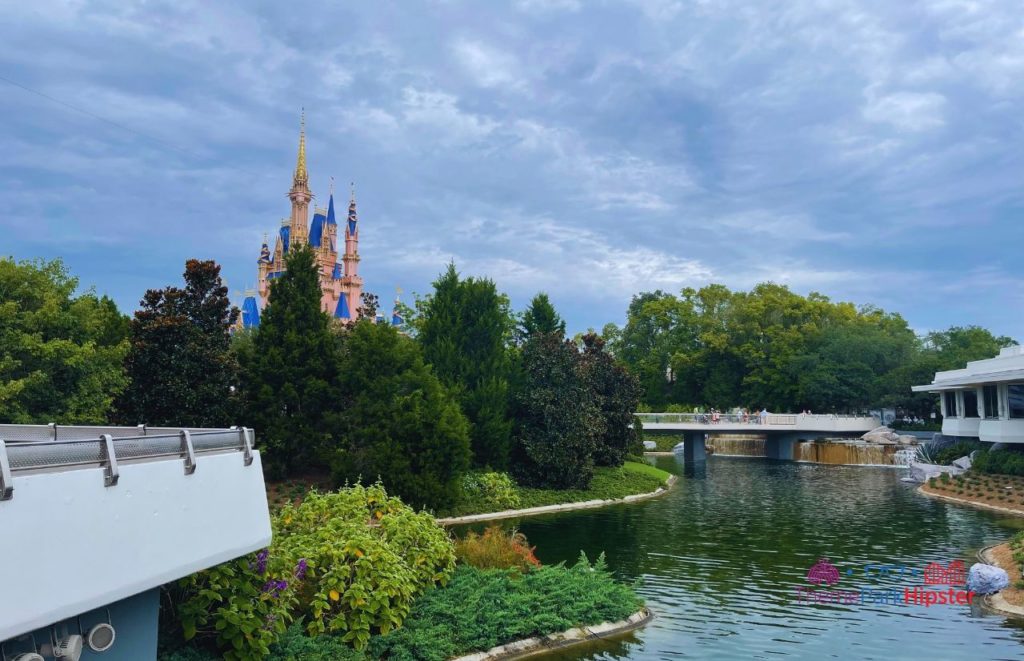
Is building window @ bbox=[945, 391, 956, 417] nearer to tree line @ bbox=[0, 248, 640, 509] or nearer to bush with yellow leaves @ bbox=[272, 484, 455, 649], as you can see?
tree line @ bbox=[0, 248, 640, 509]

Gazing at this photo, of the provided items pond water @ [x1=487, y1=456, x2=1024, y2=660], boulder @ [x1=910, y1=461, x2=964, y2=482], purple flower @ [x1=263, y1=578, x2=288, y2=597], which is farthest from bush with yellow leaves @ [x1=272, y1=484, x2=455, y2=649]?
boulder @ [x1=910, y1=461, x2=964, y2=482]

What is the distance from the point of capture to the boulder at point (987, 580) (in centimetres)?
1675

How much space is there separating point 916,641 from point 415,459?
678 inches

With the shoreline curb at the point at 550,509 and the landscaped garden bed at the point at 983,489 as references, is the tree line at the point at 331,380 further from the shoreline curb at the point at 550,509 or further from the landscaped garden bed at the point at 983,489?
the landscaped garden bed at the point at 983,489

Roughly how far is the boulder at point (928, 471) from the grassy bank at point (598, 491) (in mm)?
13631

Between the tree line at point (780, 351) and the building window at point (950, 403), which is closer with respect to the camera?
the building window at point (950, 403)

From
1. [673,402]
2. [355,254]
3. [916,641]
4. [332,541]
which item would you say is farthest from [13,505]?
[355,254]

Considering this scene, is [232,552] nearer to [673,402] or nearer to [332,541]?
[332,541]

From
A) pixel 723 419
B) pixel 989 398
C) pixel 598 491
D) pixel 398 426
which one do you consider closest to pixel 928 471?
pixel 989 398

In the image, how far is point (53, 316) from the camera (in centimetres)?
2384

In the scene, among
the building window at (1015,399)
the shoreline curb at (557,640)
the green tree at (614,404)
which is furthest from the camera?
the green tree at (614,404)

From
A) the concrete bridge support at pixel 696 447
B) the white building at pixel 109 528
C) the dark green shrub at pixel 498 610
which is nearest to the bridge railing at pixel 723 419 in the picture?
the concrete bridge support at pixel 696 447

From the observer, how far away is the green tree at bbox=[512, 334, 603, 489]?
34438 millimetres

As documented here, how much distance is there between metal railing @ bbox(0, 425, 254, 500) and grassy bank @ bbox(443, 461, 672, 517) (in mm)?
20417
